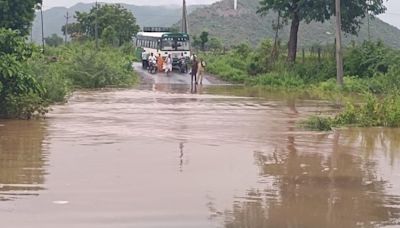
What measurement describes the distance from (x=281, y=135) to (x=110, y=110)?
309 inches

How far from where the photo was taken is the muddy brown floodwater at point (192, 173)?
28.3 ft

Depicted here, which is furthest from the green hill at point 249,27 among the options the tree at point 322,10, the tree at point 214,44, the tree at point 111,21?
the tree at point 322,10

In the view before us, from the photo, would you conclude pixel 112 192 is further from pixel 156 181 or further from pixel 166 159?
pixel 166 159

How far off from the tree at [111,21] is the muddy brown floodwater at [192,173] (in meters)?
64.3

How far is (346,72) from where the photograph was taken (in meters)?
42.7

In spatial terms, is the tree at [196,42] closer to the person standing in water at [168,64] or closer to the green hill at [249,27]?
the green hill at [249,27]

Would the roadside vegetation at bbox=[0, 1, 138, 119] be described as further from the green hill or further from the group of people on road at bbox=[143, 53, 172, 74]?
the green hill

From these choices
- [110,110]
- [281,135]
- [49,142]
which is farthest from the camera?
[110,110]

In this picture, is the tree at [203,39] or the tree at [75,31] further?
the tree at [75,31]

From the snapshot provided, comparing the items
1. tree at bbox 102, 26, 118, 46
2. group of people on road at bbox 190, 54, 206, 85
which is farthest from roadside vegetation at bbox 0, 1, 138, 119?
tree at bbox 102, 26, 118, 46

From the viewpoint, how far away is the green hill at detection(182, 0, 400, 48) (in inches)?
3322

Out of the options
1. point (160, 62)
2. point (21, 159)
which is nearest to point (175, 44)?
point (160, 62)

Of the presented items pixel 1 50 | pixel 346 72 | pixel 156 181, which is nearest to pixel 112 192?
pixel 156 181

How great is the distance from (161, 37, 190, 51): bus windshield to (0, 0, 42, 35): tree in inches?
412
